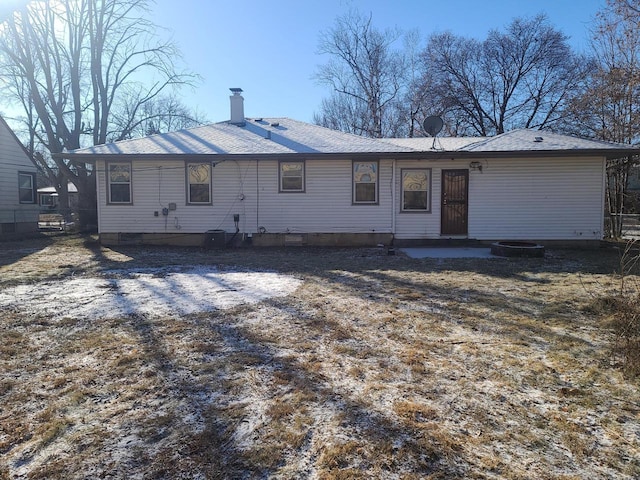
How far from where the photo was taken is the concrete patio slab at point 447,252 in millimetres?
9625

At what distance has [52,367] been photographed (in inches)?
130

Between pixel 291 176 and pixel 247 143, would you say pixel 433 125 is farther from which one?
pixel 247 143

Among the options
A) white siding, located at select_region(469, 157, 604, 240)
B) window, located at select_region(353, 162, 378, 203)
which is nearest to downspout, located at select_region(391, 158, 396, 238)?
window, located at select_region(353, 162, 378, 203)

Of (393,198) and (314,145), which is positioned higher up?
(314,145)

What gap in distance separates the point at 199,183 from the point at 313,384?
9662 mm

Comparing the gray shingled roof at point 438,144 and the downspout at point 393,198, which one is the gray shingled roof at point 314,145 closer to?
the gray shingled roof at point 438,144

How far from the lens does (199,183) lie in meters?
11.6

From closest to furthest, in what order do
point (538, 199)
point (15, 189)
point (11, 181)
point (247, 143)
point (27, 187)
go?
point (538, 199) → point (247, 143) → point (11, 181) → point (15, 189) → point (27, 187)

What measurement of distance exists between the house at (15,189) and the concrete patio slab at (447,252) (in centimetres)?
1490

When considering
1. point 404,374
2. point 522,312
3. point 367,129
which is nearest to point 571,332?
point 522,312

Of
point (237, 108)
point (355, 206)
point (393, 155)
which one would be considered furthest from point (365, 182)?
point (237, 108)

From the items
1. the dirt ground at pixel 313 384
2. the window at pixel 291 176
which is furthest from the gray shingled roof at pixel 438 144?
the dirt ground at pixel 313 384

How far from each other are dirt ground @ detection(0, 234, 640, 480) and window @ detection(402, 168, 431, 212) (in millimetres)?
5497

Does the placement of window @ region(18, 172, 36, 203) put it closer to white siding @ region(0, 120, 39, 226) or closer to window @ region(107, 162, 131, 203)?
white siding @ region(0, 120, 39, 226)
